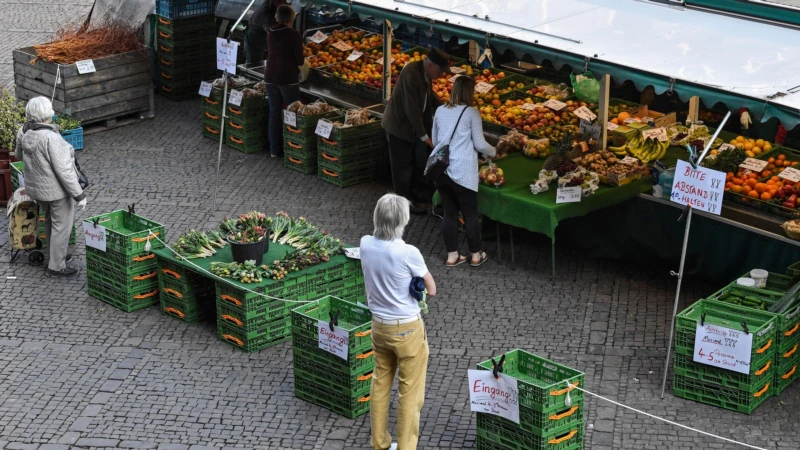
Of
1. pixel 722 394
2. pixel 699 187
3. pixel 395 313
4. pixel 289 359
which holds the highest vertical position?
pixel 699 187

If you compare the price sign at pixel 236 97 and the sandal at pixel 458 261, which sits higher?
the price sign at pixel 236 97

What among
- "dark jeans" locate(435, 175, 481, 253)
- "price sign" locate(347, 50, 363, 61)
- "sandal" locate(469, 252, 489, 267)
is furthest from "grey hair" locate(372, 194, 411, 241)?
"price sign" locate(347, 50, 363, 61)

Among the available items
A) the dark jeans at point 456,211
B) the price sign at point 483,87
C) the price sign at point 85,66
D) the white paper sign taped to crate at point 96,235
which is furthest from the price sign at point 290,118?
the white paper sign taped to crate at point 96,235

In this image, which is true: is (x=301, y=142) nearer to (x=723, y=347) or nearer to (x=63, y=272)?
(x=63, y=272)

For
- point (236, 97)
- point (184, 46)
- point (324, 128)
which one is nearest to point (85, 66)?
point (184, 46)

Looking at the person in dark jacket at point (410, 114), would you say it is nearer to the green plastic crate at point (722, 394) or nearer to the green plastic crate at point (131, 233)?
the green plastic crate at point (131, 233)

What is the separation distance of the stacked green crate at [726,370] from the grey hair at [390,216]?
2362 mm

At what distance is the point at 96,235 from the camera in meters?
9.87

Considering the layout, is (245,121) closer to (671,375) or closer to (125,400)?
(125,400)

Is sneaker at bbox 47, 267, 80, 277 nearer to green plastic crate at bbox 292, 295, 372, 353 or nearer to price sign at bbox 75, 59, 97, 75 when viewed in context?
green plastic crate at bbox 292, 295, 372, 353

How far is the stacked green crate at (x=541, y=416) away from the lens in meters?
7.16

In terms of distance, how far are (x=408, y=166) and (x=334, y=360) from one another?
13.0ft

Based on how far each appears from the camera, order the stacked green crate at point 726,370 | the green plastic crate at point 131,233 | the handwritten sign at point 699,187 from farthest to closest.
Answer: the green plastic crate at point 131,233 → the handwritten sign at point 699,187 → the stacked green crate at point 726,370

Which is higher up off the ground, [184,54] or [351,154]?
[184,54]
